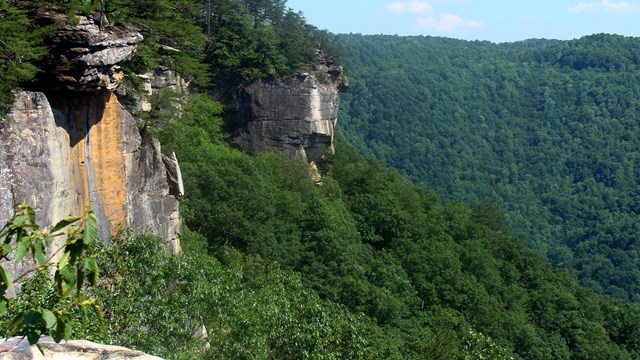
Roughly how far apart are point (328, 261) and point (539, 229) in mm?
70053

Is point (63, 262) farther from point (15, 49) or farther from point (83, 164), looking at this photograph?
point (83, 164)

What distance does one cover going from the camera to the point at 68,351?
22.5 feet

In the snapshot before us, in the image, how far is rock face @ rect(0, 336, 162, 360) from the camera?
644 centimetres

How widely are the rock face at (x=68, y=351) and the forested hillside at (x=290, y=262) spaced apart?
3478 mm

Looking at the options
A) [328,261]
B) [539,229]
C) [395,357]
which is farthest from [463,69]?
[395,357]

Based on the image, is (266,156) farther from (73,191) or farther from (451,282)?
(73,191)

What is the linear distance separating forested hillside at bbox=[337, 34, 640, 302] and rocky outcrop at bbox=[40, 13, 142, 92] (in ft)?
222

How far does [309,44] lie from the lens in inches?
1692

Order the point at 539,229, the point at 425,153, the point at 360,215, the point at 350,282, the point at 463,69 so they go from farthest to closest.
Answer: the point at 463,69
the point at 425,153
the point at 539,229
the point at 360,215
the point at 350,282

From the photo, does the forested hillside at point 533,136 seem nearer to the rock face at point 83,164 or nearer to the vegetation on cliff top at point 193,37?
the vegetation on cliff top at point 193,37

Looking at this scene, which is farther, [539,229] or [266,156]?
[539,229]

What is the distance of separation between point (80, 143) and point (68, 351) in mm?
10578

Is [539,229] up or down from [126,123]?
down

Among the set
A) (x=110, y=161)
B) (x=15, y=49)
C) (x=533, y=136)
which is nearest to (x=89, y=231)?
(x=15, y=49)
